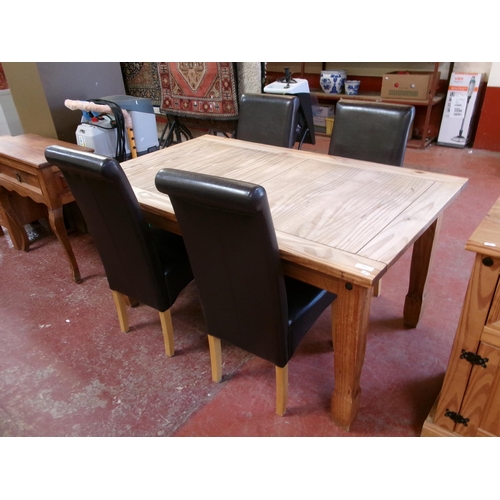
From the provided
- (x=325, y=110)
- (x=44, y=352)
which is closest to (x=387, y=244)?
(x=44, y=352)

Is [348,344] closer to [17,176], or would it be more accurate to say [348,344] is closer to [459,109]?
[17,176]

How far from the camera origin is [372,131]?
76.1 inches

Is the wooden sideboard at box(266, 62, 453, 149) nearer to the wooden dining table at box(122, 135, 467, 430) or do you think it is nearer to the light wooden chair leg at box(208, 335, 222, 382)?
the wooden dining table at box(122, 135, 467, 430)

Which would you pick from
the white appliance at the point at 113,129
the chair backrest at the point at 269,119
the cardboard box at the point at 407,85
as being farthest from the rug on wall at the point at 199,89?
the cardboard box at the point at 407,85

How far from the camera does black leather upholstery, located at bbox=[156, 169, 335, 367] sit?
1029 mm

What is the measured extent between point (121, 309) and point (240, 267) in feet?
3.08

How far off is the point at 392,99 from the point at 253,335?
145 inches

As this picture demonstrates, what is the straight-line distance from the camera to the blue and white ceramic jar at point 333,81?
14.7ft

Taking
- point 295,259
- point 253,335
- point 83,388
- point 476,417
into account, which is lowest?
point 83,388

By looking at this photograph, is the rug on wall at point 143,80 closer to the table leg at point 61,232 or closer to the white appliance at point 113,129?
the white appliance at point 113,129

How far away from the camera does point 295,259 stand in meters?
1.16

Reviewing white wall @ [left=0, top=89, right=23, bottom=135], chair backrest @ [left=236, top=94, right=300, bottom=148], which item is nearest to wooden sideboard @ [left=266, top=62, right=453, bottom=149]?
chair backrest @ [left=236, top=94, right=300, bottom=148]

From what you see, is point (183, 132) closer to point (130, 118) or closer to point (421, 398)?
point (130, 118)

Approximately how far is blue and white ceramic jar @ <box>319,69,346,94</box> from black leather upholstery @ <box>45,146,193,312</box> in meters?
3.49
